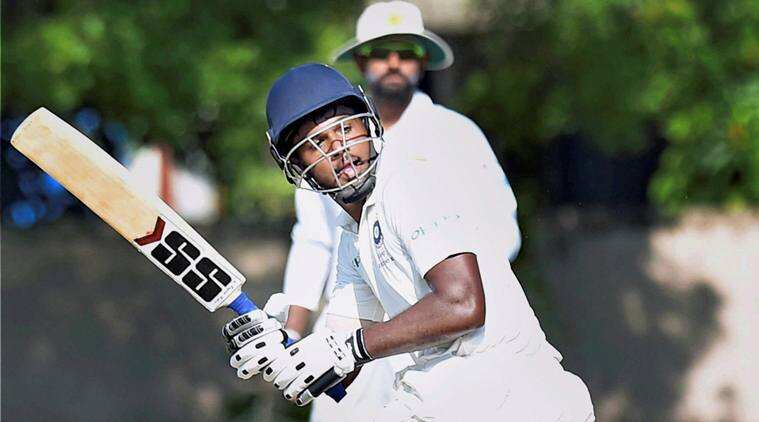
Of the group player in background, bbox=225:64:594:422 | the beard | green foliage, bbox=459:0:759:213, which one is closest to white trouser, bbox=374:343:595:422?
player in background, bbox=225:64:594:422

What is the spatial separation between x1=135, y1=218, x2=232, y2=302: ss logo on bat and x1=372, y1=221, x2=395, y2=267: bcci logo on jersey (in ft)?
1.30

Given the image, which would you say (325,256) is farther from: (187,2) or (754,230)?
(754,230)

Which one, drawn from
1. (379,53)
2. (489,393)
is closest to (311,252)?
(379,53)

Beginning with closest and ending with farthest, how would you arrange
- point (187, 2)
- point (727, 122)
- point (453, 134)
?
point (453, 134) → point (187, 2) → point (727, 122)

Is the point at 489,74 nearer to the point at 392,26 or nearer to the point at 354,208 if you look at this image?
the point at 392,26

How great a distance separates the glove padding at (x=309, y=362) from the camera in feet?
10.4

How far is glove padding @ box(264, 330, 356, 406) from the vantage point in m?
3.18

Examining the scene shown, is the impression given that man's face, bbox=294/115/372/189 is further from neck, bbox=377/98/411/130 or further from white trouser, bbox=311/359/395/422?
neck, bbox=377/98/411/130

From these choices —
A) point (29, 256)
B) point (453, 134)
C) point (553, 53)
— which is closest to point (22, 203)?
point (29, 256)

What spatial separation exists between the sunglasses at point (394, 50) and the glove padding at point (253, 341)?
69.7 inches

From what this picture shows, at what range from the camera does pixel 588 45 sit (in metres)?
7.28

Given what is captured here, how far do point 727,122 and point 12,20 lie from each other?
3593 millimetres

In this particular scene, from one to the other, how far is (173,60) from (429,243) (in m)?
3.99

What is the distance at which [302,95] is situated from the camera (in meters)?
3.28
